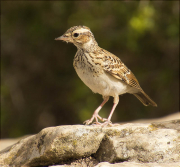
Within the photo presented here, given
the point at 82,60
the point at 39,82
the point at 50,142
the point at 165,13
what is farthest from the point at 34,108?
the point at 50,142

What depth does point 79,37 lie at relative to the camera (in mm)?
5051

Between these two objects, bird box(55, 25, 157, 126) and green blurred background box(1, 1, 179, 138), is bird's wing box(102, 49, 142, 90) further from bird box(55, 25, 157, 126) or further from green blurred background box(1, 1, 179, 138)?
green blurred background box(1, 1, 179, 138)

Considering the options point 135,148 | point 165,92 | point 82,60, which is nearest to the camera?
point 135,148

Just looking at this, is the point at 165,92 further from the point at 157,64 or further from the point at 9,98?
the point at 9,98

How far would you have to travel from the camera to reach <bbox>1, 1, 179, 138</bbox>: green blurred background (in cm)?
880

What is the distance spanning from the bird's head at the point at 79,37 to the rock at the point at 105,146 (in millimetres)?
1549

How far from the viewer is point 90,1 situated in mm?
9156

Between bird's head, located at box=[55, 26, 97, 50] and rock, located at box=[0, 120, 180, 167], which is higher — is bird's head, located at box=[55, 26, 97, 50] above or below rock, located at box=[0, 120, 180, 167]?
above

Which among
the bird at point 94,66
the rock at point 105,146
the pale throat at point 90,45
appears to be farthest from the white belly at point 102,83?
the rock at point 105,146

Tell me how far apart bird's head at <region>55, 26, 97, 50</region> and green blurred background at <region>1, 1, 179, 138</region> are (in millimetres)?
3346

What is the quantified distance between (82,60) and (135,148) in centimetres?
179

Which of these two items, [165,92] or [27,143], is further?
[165,92]

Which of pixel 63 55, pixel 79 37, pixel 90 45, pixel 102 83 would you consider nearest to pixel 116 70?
pixel 102 83

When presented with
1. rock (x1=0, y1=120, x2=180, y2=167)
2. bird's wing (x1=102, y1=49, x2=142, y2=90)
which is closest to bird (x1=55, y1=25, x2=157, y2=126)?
bird's wing (x1=102, y1=49, x2=142, y2=90)
